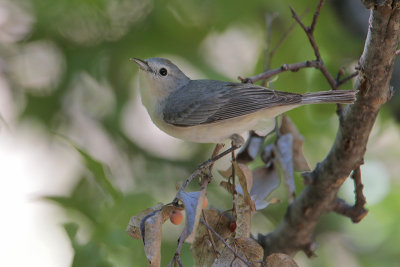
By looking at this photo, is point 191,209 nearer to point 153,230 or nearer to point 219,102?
point 153,230

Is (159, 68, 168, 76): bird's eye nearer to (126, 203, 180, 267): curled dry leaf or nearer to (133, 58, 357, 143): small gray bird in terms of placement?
(133, 58, 357, 143): small gray bird

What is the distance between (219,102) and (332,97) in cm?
57

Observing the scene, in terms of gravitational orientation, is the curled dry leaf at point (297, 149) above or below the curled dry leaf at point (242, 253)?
above

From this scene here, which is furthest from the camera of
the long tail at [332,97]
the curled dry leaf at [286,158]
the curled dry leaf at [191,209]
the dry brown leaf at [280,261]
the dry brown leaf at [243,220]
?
the curled dry leaf at [286,158]

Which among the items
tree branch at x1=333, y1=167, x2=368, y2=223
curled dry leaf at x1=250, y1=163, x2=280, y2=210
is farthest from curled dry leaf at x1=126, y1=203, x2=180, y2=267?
tree branch at x1=333, y1=167, x2=368, y2=223

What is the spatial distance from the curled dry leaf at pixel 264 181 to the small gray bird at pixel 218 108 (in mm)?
202

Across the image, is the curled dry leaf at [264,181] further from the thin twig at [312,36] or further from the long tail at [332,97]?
the thin twig at [312,36]

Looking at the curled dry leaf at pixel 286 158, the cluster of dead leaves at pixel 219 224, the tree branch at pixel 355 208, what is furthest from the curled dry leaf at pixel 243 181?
the tree branch at pixel 355 208

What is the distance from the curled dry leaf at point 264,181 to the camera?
2.22 metres

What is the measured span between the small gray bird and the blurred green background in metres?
0.31

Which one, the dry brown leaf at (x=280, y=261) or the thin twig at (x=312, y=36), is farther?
the thin twig at (x=312, y=36)

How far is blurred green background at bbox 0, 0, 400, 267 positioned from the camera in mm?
2689

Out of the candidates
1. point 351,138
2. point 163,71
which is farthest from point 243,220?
point 163,71

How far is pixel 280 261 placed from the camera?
1623 mm
